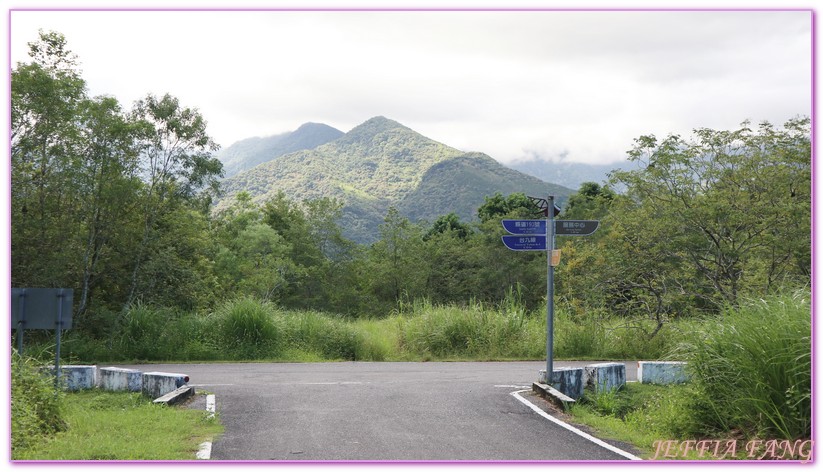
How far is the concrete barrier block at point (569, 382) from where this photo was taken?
10.0 meters

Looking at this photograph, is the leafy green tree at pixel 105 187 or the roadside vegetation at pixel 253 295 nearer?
the roadside vegetation at pixel 253 295

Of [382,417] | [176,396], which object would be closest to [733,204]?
[382,417]

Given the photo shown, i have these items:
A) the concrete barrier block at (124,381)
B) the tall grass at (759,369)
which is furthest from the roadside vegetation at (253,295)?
the tall grass at (759,369)

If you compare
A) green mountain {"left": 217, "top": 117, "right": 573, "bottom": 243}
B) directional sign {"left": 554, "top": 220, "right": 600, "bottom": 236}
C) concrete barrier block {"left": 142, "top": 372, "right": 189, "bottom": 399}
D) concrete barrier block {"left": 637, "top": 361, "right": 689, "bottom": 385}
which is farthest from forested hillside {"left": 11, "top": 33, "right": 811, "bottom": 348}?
green mountain {"left": 217, "top": 117, "right": 573, "bottom": 243}

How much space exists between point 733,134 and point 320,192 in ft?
221

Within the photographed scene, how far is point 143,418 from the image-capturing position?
7711 mm

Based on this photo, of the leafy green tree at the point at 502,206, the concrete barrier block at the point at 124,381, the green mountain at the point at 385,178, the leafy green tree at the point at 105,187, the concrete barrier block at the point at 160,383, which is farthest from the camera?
the green mountain at the point at 385,178

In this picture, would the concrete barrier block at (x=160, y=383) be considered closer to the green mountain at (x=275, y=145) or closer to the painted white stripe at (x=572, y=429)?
the painted white stripe at (x=572, y=429)

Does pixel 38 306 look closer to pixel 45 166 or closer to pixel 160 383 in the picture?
pixel 160 383

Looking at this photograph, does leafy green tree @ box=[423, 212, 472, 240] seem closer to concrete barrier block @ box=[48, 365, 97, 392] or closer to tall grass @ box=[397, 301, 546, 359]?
tall grass @ box=[397, 301, 546, 359]

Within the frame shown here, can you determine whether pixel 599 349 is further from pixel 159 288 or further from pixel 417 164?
pixel 417 164

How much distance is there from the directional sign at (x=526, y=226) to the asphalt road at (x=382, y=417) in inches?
93.4

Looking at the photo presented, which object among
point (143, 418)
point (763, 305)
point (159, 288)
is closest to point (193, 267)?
point (159, 288)

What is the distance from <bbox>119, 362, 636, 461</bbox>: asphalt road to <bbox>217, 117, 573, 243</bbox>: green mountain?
179ft
